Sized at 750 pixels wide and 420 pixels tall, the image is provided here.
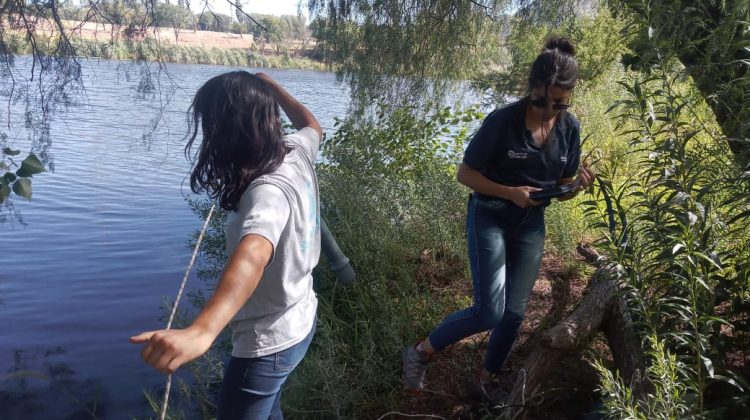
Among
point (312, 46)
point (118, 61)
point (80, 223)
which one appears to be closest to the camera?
point (118, 61)

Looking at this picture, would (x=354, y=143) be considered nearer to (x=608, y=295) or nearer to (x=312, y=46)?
(x=312, y=46)

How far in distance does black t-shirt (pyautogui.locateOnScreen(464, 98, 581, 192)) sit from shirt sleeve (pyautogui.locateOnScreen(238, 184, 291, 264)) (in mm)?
1381

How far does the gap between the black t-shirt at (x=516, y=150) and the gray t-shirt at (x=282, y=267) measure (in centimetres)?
114

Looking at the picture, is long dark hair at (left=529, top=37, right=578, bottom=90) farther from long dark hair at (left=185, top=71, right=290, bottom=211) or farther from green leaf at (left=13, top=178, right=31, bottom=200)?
green leaf at (left=13, top=178, right=31, bottom=200)

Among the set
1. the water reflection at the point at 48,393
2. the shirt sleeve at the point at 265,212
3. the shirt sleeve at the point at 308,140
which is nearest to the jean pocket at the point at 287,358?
the shirt sleeve at the point at 265,212

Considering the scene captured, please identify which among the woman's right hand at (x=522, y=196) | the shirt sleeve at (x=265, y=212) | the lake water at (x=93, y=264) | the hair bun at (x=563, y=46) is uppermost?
the hair bun at (x=563, y=46)

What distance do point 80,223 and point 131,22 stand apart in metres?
5.14

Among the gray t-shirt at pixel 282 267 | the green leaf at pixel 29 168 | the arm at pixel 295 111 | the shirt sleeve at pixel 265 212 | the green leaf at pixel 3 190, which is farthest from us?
the green leaf at pixel 29 168

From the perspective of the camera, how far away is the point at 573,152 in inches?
129

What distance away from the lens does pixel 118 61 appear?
6.21 metres

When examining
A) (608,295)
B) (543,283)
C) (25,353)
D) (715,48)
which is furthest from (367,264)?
(25,353)

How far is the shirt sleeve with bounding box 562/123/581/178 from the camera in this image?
324 cm

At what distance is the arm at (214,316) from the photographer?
1.50 m

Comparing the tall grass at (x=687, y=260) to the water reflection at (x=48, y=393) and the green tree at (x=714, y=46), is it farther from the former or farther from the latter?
the water reflection at (x=48, y=393)
